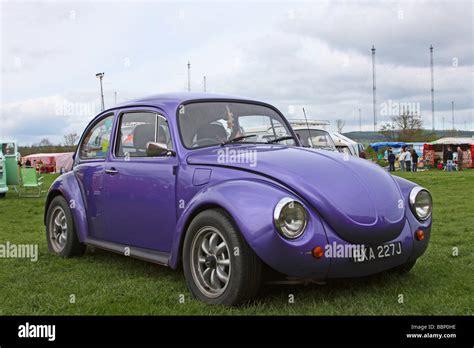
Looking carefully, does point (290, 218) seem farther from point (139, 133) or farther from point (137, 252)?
point (139, 133)

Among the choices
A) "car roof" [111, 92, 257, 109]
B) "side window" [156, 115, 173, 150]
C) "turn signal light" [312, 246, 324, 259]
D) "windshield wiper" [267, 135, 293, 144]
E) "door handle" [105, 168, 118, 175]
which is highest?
"car roof" [111, 92, 257, 109]

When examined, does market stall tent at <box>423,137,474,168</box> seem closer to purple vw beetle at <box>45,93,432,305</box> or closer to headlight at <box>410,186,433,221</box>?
headlight at <box>410,186,433,221</box>

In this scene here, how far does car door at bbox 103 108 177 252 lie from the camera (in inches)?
187

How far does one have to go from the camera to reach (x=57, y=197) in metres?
6.46

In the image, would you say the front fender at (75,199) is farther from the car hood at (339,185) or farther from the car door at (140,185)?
the car hood at (339,185)

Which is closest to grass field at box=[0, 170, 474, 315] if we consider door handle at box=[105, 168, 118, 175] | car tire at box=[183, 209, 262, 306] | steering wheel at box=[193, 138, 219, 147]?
car tire at box=[183, 209, 262, 306]

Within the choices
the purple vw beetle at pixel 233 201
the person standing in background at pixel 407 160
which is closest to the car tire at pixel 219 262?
the purple vw beetle at pixel 233 201

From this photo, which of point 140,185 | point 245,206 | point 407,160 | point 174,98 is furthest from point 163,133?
point 407,160

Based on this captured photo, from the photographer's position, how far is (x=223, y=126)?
17.2ft

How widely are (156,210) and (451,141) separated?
38.4 m

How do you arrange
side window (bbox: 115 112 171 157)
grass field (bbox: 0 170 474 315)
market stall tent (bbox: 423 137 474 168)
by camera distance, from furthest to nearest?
1. market stall tent (bbox: 423 137 474 168)
2. side window (bbox: 115 112 171 157)
3. grass field (bbox: 0 170 474 315)

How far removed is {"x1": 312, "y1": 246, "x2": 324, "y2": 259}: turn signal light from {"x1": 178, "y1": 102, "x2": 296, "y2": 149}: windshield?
166 centimetres

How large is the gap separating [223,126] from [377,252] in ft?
6.66
